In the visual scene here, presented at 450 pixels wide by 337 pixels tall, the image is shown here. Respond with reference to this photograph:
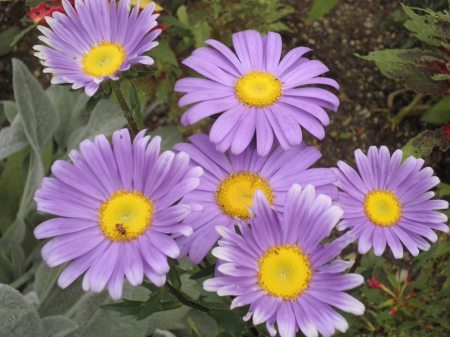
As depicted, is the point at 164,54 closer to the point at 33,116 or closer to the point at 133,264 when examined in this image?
the point at 33,116

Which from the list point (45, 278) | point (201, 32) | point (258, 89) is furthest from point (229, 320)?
point (201, 32)

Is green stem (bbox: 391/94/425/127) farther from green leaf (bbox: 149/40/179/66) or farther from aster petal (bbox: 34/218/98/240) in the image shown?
aster petal (bbox: 34/218/98/240)

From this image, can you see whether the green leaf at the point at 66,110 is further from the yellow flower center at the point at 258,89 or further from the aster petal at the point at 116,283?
the aster petal at the point at 116,283

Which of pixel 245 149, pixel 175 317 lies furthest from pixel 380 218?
pixel 175 317

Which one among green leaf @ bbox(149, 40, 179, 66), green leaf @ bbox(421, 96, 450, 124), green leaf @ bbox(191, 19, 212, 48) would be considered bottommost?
green leaf @ bbox(149, 40, 179, 66)

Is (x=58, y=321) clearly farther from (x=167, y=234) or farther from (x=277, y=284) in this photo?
(x=277, y=284)

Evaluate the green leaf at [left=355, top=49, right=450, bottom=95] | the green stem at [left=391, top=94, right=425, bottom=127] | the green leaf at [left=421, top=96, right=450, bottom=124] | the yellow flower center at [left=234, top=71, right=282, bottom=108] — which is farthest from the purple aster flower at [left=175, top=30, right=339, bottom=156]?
the green stem at [left=391, top=94, right=425, bottom=127]

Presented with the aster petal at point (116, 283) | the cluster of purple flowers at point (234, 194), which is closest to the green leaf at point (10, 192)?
the cluster of purple flowers at point (234, 194)
